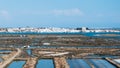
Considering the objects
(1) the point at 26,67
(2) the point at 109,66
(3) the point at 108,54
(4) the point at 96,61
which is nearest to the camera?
(1) the point at 26,67

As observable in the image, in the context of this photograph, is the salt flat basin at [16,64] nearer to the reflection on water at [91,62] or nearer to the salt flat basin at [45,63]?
the salt flat basin at [45,63]

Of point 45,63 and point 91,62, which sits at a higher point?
point 45,63

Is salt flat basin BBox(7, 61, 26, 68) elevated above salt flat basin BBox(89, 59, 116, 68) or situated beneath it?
elevated above

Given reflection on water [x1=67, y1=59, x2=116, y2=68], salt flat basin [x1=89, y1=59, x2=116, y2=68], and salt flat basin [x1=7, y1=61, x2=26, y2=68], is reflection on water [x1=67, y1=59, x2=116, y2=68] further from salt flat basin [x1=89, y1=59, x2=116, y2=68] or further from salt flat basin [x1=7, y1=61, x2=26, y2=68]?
salt flat basin [x1=7, y1=61, x2=26, y2=68]

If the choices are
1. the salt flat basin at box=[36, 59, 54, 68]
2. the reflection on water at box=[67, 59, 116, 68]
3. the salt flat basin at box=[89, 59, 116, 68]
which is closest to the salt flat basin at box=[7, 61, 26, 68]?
the salt flat basin at box=[36, 59, 54, 68]

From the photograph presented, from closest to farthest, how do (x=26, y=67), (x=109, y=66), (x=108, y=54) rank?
(x=26, y=67), (x=109, y=66), (x=108, y=54)

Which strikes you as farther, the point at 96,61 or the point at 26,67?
the point at 96,61

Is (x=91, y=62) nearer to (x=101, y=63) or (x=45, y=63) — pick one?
(x=101, y=63)

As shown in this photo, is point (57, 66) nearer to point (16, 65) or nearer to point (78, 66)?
point (78, 66)

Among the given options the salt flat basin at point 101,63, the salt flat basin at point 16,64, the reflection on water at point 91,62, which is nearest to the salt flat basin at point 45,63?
the salt flat basin at point 16,64

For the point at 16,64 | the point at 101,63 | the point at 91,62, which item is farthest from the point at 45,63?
the point at 101,63

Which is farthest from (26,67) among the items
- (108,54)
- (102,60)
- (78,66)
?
(108,54)
